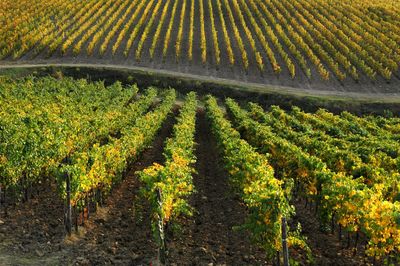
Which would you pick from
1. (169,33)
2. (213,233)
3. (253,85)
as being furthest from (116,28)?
(213,233)

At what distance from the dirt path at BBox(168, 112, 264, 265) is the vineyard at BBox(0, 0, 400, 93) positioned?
40429 millimetres

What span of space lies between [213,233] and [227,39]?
6009 centimetres

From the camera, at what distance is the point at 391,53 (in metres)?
65.5

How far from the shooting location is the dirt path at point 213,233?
541 inches

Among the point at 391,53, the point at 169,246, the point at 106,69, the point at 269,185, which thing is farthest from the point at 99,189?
the point at 391,53

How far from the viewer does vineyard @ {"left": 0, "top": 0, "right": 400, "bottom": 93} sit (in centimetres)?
6128

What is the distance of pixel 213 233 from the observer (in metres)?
15.6

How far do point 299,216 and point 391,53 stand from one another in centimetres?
5710

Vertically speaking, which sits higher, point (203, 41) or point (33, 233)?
point (203, 41)

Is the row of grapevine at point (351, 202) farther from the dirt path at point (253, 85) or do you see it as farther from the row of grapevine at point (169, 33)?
the row of grapevine at point (169, 33)

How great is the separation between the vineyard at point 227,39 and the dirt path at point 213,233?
40.4m

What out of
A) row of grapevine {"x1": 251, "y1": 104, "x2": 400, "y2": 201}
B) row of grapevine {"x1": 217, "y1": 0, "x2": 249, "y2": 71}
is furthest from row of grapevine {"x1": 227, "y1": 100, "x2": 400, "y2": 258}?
row of grapevine {"x1": 217, "y1": 0, "x2": 249, "y2": 71}

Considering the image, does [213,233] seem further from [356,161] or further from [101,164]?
[356,161]

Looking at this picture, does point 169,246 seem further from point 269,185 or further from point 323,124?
point 323,124
